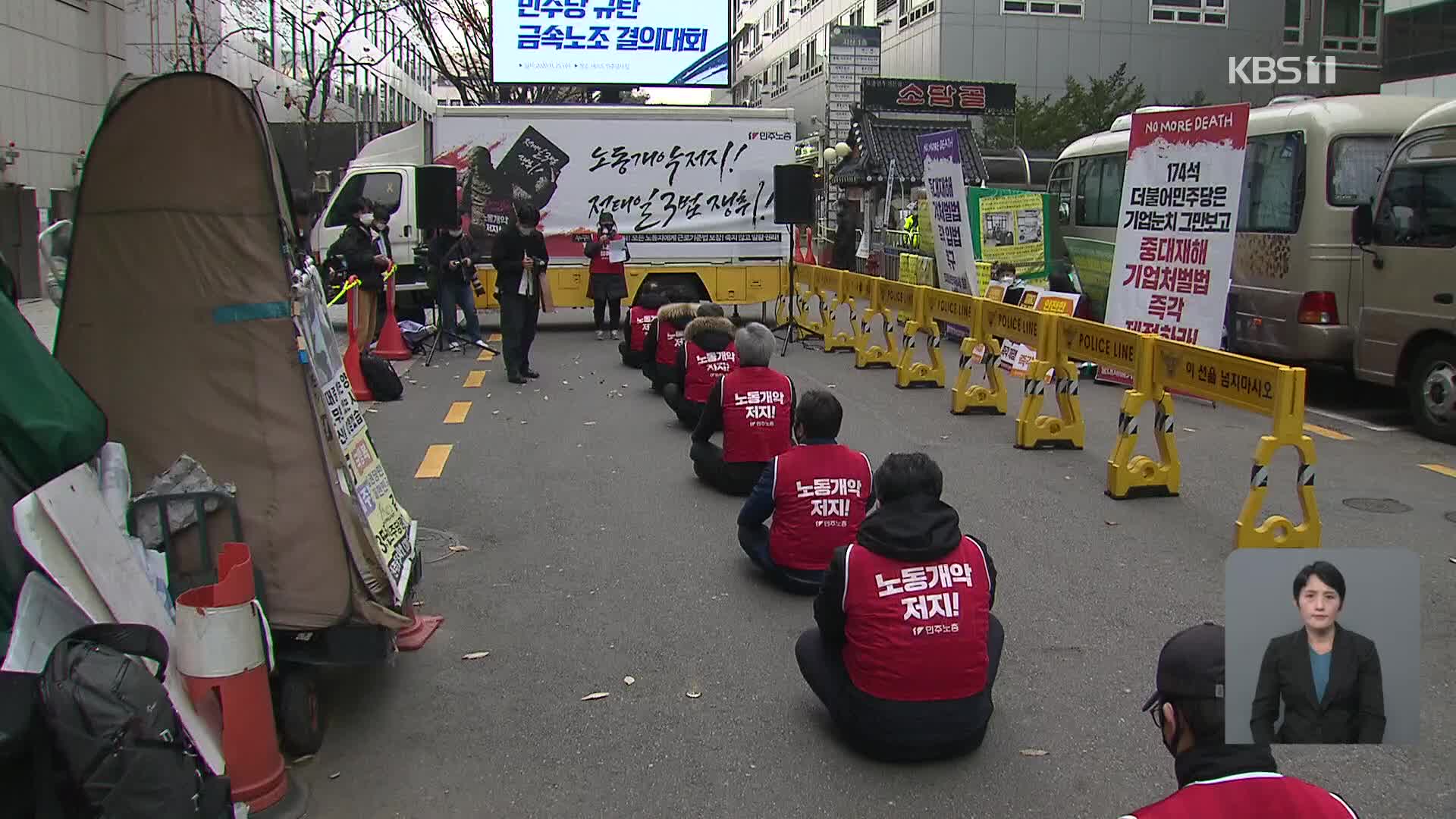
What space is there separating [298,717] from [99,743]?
1.73m

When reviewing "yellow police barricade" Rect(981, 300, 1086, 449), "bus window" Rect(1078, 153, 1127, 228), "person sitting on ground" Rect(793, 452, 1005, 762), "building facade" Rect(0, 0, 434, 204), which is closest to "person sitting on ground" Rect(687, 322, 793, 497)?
"yellow police barricade" Rect(981, 300, 1086, 449)

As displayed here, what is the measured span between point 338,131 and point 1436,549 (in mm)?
30339

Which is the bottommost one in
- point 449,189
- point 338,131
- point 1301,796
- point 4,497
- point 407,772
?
point 407,772

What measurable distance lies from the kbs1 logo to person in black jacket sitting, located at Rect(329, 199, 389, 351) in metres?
19.1

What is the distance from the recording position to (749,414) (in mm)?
7816

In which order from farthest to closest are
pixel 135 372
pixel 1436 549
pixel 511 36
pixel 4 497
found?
1. pixel 511 36
2. pixel 1436 549
3. pixel 135 372
4. pixel 4 497

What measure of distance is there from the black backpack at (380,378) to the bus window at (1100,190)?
1219 centimetres

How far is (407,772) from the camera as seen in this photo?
432 cm

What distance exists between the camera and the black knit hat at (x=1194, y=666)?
2.14m

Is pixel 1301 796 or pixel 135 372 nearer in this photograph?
pixel 1301 796

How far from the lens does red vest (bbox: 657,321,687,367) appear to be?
38.2 ft

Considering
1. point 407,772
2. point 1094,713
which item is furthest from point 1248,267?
point 407,772

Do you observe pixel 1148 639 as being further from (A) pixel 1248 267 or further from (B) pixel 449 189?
(B) pixel 449 189

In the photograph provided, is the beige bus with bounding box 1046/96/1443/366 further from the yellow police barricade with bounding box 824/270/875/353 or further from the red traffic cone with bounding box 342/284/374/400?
the red traffic cone with bounding box 342/284/374/400
